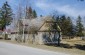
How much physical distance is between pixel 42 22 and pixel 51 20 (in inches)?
395

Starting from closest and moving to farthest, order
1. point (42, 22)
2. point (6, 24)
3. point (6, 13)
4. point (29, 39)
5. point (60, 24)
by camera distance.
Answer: point (60, 24)
point (29, 39)
point (42, 22)
point (6, 24)
point (6, 13)

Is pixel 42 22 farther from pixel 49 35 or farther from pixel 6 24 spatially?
pixel 6 24

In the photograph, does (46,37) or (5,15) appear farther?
(5,15)

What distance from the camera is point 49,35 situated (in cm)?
5969

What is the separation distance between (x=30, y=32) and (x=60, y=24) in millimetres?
10078

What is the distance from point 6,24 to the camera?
87.6 meters

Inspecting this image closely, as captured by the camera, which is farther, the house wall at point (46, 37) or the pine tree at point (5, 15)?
the pine tree at point (5, 15)

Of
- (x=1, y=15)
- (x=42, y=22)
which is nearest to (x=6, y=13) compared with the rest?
(x=1, y=15)

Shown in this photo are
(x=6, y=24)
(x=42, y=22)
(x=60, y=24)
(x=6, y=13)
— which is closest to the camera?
(x=60, y=24)

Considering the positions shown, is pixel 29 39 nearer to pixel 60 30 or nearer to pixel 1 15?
pixel 60 30

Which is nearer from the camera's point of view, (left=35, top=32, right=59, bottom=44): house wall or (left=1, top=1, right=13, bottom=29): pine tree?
(left=35, top=32, right=59, bottom=44): house wall

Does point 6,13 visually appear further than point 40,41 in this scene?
Yes

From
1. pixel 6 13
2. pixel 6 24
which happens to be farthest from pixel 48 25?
pixel 6 13

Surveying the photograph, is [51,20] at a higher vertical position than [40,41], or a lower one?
higher
